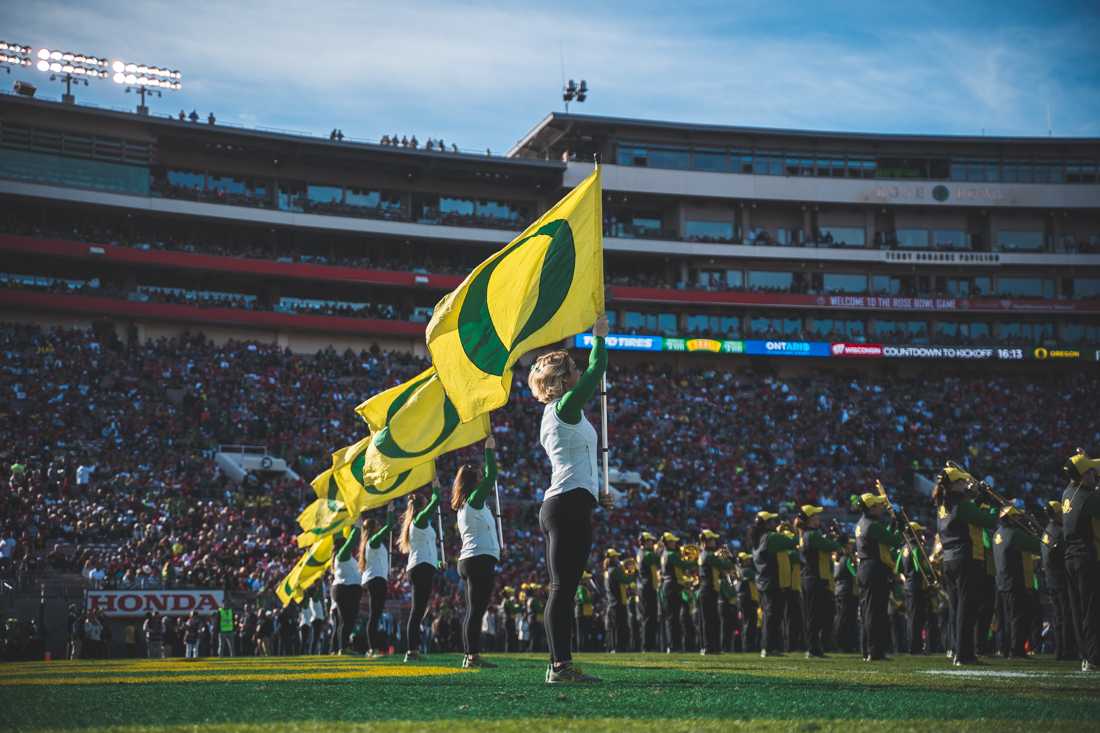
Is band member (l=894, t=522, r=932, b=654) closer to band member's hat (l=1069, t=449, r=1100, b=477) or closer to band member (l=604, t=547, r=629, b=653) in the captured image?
band member (l=604, t=547, r=629, b=653)

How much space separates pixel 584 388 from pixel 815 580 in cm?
900

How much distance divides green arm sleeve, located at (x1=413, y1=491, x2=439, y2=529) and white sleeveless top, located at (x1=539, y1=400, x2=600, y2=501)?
614cm

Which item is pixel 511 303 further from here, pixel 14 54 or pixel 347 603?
pixel 14 54

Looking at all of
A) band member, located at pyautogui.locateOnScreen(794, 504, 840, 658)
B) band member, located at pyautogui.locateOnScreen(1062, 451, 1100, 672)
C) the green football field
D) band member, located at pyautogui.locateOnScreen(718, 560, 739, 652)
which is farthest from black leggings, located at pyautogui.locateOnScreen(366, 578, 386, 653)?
band member, located at pyautogui.locateOnScreen(1062, 451, 1100, 672)

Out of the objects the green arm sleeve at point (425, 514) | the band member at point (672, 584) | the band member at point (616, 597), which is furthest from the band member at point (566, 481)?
the band member at point (616, 597)

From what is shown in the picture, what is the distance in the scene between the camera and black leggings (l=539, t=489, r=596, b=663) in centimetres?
809

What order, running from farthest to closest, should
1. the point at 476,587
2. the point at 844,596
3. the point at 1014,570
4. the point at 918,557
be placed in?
the point at 918,557 → the point at 844,596 → the point at 1014,570 → the point at 476,587

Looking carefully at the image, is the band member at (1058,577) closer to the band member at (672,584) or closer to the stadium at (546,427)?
the stadium at (546,427)

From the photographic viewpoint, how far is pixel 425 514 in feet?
46.7

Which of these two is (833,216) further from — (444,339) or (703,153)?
(444,339)

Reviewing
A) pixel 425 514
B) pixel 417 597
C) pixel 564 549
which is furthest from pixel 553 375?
pixel 417 597

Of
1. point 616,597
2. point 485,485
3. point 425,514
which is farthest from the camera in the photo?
point 616,597

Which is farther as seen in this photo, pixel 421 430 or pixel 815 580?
pixel 815 580

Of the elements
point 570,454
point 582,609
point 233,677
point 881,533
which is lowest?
point 582,609
